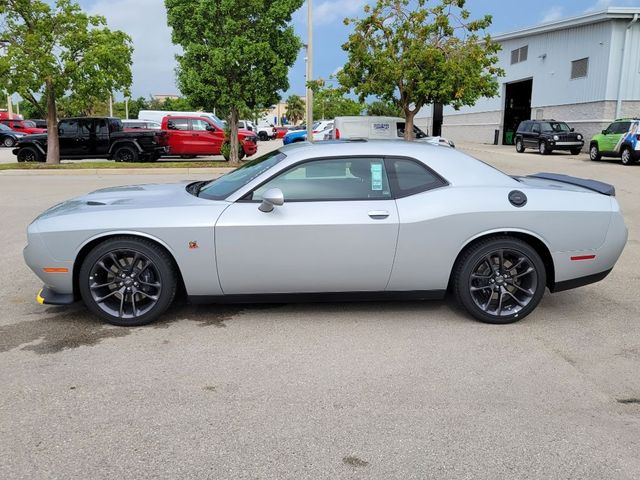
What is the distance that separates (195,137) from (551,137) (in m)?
16.7

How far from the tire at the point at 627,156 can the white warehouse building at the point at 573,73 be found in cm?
879

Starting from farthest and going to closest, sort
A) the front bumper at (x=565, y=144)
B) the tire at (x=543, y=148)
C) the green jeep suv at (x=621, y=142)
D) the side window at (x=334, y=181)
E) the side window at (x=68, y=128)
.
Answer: the tire at (x=543, y=148)
the front bumper at (x=565, y=144)
the side window at (x=68, y=128)
the green jeep suv at (x=621, y=142)
the side window at (x=334, y=181)

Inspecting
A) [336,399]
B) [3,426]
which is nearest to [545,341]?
[336,399]

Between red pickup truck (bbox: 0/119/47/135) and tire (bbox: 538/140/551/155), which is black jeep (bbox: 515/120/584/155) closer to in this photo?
tire (bbox: 538/140/551/155)

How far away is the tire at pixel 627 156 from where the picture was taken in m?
21.8

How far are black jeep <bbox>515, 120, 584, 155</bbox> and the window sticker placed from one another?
1029 inches

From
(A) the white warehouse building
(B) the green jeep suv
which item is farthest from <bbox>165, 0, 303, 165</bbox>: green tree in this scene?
(A) the white warehouse building

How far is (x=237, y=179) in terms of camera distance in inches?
197

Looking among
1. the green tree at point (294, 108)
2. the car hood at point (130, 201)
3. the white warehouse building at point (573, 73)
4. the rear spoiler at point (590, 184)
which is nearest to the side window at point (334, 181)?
the car hood at point (130, 201)

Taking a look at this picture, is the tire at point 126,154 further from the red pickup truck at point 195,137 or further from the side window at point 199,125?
the side window at point 199,125

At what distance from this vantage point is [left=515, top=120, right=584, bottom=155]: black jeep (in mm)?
28328

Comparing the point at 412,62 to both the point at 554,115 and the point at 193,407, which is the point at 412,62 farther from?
the point at 193,407

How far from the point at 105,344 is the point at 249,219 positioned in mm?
1374

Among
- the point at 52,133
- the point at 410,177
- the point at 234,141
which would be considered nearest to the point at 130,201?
the point at 410,177
